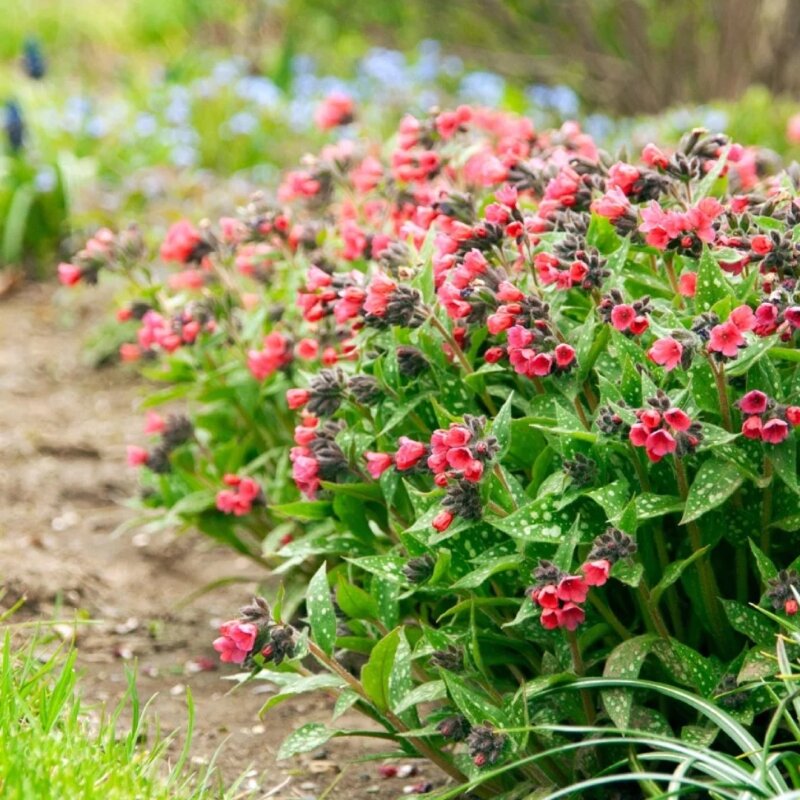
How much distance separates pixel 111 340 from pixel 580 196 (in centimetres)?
323

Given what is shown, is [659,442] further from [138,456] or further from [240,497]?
[138,456]

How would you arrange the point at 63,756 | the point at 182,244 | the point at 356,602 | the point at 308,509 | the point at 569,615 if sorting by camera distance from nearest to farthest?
the point at 569,615 < the point at 63,756 < the point at 356,602 < the point at 308,509 < the point at 182,244

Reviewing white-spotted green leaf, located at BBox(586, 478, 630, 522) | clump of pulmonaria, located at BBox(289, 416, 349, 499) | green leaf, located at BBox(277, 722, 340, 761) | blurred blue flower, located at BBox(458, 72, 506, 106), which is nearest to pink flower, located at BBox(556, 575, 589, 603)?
white-spotted green leaf, located at BBox(586, 478, 630, 522)

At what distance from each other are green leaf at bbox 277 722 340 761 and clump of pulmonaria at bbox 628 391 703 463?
2.64 feet

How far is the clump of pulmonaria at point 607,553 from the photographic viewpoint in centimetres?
210

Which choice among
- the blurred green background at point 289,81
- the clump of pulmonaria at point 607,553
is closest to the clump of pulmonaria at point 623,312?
the clump of pulmonaria at point 607,553

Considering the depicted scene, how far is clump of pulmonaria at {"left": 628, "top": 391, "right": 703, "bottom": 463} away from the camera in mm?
2051

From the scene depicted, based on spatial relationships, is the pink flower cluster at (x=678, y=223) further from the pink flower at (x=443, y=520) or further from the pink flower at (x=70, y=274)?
the pink flower at (x=70, y=274)

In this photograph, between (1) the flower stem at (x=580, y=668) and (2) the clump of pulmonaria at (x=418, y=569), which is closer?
(1) the flower stem at (x=580, y=668)

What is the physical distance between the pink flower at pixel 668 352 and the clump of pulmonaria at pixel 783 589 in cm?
42

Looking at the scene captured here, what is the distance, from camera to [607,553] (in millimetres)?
2137

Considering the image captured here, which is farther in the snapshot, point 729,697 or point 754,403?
point 729,697

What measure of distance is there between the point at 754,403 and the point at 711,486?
171 millimetres

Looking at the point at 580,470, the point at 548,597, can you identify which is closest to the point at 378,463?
the point at 580,470
